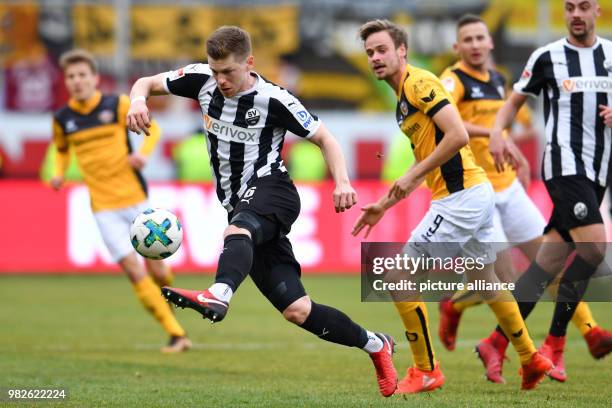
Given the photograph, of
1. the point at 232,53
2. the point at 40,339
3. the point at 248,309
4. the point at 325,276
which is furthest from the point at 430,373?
the point at 325,276

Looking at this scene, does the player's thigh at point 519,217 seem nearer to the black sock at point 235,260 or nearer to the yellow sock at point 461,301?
the yellow sock at point 461,301

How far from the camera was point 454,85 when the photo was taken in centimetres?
850

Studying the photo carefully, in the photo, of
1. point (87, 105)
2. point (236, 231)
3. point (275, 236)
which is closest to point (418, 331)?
point (275, 236)

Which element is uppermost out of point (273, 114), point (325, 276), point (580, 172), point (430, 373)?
point (273, 114)

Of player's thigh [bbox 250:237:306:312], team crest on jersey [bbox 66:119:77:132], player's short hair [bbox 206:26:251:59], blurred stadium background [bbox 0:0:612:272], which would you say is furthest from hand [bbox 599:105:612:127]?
blurred stadium background [bbox 0:0:612:272]

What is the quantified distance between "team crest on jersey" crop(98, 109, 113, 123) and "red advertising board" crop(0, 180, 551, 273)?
215 inches

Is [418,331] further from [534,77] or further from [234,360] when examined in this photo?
[234,360]

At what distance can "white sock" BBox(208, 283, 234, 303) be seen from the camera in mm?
5652

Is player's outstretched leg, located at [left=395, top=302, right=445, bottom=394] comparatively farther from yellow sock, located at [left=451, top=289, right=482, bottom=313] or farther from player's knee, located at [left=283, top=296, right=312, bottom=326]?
yellow sock, located at [left=451, top=289, right=482, bottom=313]

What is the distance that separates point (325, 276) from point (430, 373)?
9.05 metres

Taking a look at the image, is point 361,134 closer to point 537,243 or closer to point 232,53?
point 537,243

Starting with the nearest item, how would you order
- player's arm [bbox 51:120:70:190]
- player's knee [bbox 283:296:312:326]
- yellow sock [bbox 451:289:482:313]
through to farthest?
player's knee [bbox 283:296:312:326], yellow sock [bbox 451:289:482:313], player's arm [bbox 51:120:70:190]

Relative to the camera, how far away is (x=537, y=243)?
8.71 m

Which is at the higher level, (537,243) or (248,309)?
(537,243)
